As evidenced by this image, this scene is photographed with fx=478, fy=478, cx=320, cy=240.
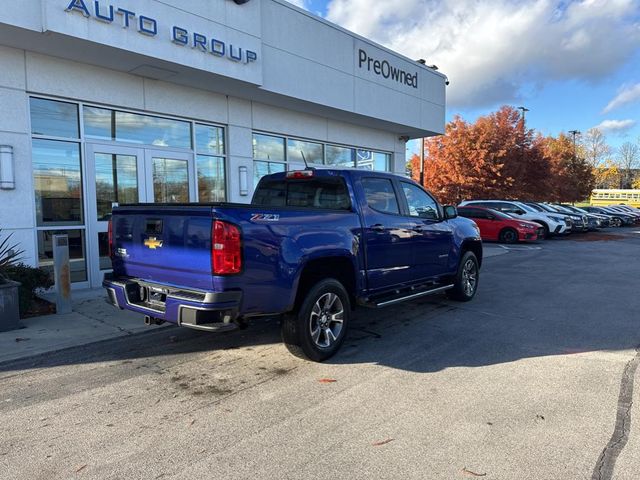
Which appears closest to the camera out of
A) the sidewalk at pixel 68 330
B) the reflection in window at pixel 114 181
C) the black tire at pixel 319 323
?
the black tire at pixel 319 323

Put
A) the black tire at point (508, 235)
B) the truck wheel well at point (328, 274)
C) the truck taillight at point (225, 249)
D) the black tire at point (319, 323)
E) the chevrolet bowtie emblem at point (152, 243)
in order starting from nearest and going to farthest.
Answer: the truck taillight at point (225, 249) → the chevrolet bowtie emblem at point (152, 243) → the black tire at point (319, 323) → the truck wheel well at point (328, 274) → the black tire at point (508, 235)

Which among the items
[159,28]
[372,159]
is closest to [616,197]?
[372,159]

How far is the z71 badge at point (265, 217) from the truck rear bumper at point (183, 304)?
657 mm

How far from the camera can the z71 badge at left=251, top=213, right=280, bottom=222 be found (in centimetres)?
419

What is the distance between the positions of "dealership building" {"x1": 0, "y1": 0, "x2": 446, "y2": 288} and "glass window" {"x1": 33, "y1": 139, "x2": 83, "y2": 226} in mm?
18

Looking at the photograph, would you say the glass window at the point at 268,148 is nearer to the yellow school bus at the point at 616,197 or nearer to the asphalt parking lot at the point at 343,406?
the asphalt parking lot at the point at 343,406

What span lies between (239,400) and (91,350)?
229cm

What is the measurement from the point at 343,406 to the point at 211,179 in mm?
8237

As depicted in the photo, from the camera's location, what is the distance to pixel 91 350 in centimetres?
534

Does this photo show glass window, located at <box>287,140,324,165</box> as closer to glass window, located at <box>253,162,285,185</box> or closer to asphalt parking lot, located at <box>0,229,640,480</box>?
glass window, located at <box>253,162,285,185</box>

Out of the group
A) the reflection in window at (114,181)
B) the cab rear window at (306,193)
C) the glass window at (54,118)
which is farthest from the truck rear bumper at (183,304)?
the glass window at (54,118)

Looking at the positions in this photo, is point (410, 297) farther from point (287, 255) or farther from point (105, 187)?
point (105, 187)

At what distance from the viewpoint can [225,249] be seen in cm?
403

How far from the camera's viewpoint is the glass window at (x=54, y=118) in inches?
324
